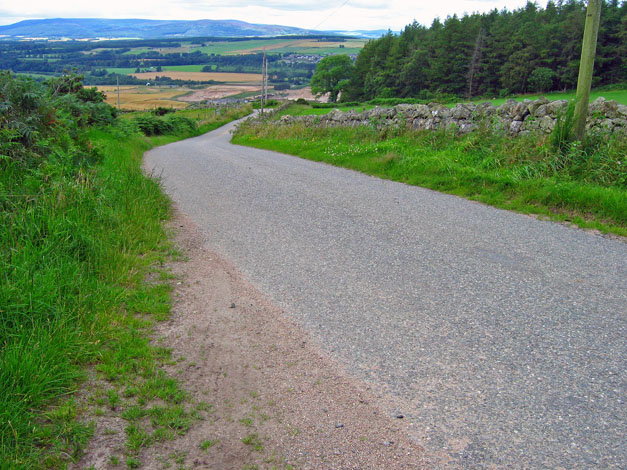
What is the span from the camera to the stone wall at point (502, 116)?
402 inches

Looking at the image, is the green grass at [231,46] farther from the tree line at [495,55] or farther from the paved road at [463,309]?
the paved road at [463,309]

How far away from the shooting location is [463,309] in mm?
4605

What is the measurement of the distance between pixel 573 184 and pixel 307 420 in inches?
A: 277

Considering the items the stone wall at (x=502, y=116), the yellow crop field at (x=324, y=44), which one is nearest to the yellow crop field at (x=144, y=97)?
the yellow crop field at (x=324, y=44)

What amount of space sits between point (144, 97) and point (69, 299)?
80.0 meters

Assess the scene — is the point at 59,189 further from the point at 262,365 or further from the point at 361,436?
the point at 361,436

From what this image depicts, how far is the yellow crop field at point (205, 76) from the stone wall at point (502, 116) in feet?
293

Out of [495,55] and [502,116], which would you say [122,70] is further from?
[502,116]

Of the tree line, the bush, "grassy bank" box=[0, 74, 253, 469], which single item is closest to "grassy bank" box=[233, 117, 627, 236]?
"grassy bank" box=[0, 74, 253, 469]

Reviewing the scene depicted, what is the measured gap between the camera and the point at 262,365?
378 cm

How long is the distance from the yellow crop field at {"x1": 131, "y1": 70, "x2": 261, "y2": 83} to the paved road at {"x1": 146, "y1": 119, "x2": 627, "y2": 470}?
98.0m

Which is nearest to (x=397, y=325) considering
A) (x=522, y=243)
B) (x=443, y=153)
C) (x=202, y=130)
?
(x=522, y=243)

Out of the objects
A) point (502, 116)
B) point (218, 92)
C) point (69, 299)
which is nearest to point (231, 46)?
point (218, 92)

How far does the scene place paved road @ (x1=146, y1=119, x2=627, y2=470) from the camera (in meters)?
3.03
